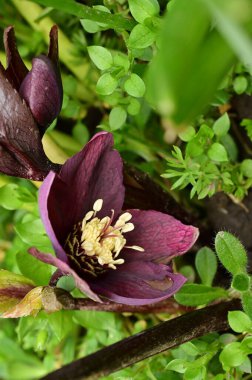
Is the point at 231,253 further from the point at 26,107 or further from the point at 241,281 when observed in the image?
the point at 26,107

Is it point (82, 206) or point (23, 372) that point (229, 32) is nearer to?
point (82, 206)

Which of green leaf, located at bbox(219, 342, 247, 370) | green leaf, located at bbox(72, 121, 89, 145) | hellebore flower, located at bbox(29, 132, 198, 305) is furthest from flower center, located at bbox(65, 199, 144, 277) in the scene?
green leaf, located at bbox(72, 121, 89, 145)

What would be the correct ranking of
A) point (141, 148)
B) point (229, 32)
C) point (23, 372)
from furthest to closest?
point (23, 372) → point (141, 148) → point (229, 32)

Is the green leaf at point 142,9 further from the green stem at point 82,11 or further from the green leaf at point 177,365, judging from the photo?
the green leaf at point 177,365

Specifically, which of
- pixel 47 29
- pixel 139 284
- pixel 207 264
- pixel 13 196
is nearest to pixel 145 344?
pixel 139 284

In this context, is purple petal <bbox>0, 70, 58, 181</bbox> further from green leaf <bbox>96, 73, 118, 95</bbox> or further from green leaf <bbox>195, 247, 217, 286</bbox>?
green leaf <bbox>195, 247, 217, 286</bbox>

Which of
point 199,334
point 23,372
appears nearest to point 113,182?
point 199,334

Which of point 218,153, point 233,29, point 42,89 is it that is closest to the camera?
point 233,29
